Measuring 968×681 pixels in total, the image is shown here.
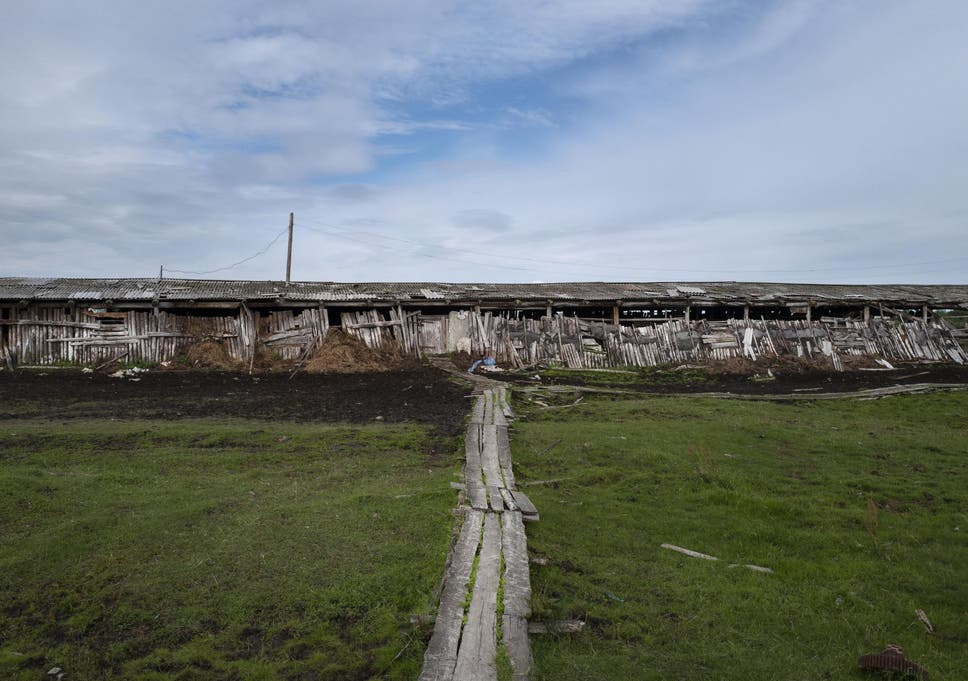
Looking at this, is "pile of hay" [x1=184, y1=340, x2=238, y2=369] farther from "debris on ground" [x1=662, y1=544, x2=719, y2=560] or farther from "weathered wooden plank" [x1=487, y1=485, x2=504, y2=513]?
"debris on ground" [x1=662, y1=544, x2=719, y2=560]

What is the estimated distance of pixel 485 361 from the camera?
2433cm

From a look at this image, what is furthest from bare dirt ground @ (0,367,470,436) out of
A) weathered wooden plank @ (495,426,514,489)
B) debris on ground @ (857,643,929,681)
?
debris on ground @ (857,643,929,681)

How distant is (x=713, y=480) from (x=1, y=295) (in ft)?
81.4

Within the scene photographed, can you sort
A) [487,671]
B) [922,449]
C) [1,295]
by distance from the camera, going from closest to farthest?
1. [487,671]
2. [922,449]
3. [1,295]

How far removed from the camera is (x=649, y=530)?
779 cm

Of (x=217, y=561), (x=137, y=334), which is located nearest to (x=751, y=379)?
(x=217, y=561)

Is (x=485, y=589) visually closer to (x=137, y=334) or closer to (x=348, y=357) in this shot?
(x=348, y=357)

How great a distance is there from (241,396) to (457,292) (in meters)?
10.9

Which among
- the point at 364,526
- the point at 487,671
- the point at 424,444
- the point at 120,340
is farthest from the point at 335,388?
the point at 487,671

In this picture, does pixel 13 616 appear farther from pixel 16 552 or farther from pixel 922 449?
pixel 922 449

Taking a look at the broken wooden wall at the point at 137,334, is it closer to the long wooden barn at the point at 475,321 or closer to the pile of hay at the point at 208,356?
the long wooden barn at the point at 475,321

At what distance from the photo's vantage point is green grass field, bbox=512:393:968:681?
498 centimetres

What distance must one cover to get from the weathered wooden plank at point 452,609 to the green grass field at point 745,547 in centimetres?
64

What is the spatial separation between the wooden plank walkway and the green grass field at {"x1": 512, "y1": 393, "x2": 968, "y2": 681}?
0.24 m
